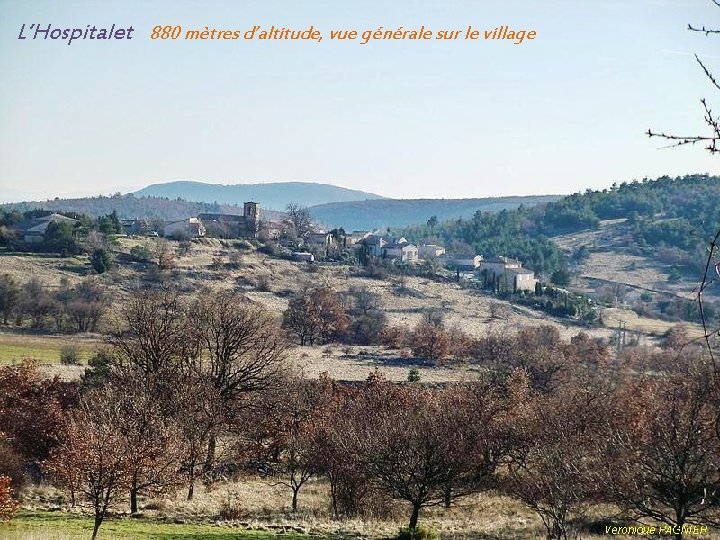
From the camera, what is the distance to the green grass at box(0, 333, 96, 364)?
4109 centimetres

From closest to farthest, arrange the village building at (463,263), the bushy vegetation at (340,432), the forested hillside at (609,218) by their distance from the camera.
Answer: the bushy vegetation at (340,432) < the village building at (463,263) < the forested hillside at (609,218)

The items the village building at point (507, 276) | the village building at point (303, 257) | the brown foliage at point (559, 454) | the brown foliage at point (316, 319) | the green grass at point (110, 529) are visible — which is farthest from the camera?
the village building at point (507, 276)

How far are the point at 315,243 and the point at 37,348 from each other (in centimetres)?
5764

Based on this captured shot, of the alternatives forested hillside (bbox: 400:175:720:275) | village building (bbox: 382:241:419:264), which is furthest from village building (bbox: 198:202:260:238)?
forested hillside (bbox: 400:175:720:275)

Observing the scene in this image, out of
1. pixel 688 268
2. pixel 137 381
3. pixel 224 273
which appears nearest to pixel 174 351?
pixel 137 381

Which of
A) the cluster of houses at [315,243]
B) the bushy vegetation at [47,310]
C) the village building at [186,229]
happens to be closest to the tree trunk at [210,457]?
the bushy vegetation at [47,310]

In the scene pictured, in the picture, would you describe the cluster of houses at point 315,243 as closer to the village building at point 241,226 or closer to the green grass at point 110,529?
the village building at point 241,226

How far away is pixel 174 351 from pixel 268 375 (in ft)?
13.0

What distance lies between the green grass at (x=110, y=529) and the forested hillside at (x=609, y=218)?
90.8 m

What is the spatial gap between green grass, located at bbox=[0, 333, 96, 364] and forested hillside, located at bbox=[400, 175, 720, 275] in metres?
72.4

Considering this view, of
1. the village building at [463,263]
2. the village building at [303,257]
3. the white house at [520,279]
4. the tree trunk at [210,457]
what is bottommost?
the tree trunk at [210,457]

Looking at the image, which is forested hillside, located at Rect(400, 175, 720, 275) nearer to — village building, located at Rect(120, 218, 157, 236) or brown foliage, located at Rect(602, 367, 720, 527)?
village building, located at Rect(120, 218, 157, 236)

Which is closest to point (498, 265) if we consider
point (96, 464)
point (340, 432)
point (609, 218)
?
point (609, 218)

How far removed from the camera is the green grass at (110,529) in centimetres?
1622
